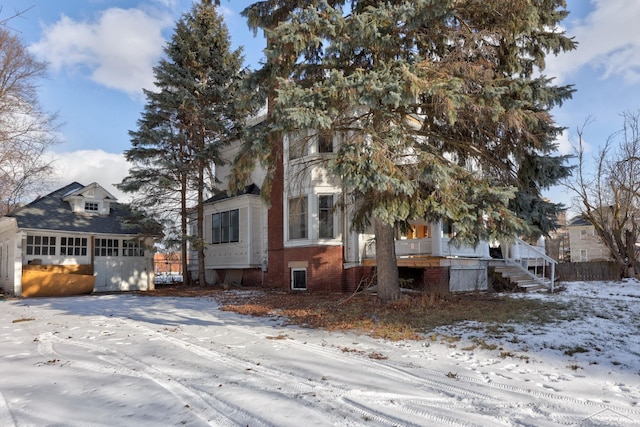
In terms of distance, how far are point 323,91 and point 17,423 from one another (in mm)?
6979

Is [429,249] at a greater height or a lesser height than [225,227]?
lesser

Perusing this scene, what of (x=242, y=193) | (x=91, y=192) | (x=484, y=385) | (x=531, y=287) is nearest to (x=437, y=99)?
(x=484, y=385)

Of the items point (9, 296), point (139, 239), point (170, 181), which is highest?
point (170, 181)

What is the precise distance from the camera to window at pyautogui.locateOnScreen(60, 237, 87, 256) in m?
18.5

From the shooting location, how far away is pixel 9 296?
1666 centimetres

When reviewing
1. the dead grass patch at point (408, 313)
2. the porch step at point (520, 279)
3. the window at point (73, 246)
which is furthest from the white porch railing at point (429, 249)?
the window at point (73, 246)

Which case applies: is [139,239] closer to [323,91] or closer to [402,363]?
[323,91]

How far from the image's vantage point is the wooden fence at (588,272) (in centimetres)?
2006

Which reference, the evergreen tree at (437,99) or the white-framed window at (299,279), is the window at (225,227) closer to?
the white-framed window at (299,279)

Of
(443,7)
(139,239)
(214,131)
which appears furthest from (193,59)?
(443,7)

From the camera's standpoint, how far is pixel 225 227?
20.9 m

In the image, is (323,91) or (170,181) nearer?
(323,91)

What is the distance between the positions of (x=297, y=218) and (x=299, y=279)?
93.4 inches

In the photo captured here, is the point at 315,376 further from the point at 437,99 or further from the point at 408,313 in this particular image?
the point at 437,99
